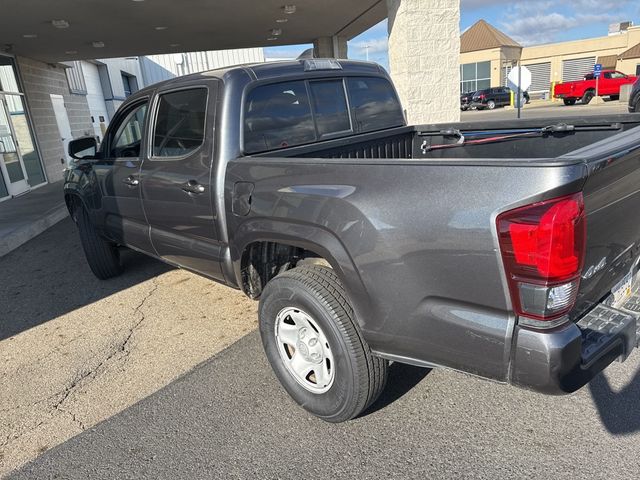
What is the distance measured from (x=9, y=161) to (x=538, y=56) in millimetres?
54084

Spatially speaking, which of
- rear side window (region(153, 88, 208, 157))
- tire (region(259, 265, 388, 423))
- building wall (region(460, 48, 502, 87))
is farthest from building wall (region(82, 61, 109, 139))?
building wall (region(460, 48, 502, 87))

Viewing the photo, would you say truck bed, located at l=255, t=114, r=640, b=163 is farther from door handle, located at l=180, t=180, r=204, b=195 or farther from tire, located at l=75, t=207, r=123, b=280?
tire, located at l=75, t=207, r=123, b=280

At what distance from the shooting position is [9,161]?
1113cm

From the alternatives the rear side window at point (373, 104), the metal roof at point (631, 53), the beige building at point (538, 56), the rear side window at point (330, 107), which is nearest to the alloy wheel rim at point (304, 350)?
the rear side window at point (330, 107)

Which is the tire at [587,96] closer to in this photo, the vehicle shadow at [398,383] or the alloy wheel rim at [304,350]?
the vehicle shadow at [398,383]

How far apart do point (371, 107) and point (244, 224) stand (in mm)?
1719

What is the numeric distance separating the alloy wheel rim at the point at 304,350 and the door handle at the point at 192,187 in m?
1.04

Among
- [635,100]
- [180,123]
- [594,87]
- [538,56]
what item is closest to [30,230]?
[180,123]

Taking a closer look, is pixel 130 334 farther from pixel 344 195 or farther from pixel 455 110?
pixel 455 110

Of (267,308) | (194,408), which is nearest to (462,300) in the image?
(267,308)

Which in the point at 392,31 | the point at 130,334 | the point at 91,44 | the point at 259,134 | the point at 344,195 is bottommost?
the point at 130,334

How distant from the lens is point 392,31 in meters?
9.10

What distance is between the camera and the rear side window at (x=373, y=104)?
3791 mm

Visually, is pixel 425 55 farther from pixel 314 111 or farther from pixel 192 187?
pixel 192 187
